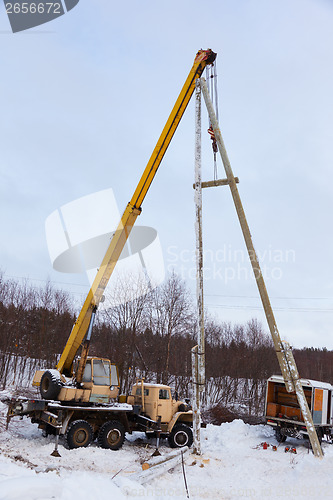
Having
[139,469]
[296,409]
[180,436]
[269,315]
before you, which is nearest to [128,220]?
[269,315]

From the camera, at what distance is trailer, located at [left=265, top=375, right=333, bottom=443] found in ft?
48.3

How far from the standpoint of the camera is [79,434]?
37.9 feet

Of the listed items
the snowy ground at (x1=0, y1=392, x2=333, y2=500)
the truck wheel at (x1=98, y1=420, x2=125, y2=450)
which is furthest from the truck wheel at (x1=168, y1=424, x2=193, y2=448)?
the truck wheel at (x1=98, y1=420, x2=125, y2=450)

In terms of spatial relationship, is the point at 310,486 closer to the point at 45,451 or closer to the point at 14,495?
the point at 14,495

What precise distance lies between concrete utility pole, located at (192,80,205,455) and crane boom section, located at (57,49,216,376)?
1328 mm

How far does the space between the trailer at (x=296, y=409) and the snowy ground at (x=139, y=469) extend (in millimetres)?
891

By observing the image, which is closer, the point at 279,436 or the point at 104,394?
the point at 104,394

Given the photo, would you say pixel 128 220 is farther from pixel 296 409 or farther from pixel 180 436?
pixel 296 409

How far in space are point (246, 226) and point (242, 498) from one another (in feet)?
22.8

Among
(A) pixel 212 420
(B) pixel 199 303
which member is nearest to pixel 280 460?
(B) pixel 199 303

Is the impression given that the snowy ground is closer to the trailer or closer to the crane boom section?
the trailer

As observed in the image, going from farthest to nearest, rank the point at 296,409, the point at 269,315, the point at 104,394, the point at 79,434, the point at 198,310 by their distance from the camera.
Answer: the point at 296,409, the point at 104,394, the point at 79,434, the point at 269,315, the point at 198,310

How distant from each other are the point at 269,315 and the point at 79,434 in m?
7.00

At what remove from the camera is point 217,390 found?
127ft
